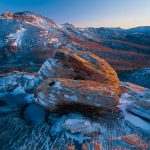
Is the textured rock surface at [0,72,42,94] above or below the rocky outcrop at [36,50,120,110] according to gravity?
below

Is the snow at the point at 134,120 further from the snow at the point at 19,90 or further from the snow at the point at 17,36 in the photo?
the snow at the point at 17,36

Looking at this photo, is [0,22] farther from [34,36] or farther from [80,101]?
[80,101]

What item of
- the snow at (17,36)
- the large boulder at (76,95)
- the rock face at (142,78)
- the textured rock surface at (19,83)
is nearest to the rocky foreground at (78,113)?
the large boulder at (76,95)

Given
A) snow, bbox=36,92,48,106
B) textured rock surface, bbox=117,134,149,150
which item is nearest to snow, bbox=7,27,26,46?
snow, bbox=36,92,48,106

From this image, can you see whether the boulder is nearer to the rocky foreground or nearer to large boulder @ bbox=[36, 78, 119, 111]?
the rocky foreground

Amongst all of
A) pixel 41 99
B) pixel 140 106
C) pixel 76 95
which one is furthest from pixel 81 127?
pixel 140 106

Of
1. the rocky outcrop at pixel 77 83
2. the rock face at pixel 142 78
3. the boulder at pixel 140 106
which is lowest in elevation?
the rock face at pixel 142 78

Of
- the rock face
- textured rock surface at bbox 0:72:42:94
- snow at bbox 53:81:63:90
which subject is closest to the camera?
snow at bbox 53:81:63:90

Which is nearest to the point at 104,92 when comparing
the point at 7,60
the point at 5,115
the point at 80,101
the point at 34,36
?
the point at 80,101
